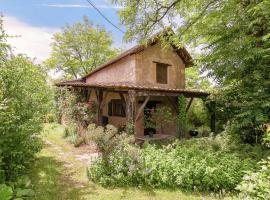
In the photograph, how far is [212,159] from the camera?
26.1ft

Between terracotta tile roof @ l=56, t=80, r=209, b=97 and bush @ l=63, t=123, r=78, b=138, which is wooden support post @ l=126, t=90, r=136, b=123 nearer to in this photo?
terracotta tile roof @ l=56, t=80, r=209, b=97

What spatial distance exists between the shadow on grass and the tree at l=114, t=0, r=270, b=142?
6504mm

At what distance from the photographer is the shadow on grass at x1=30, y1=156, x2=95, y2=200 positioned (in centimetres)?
707

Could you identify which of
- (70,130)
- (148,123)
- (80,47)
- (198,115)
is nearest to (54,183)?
(70,130)

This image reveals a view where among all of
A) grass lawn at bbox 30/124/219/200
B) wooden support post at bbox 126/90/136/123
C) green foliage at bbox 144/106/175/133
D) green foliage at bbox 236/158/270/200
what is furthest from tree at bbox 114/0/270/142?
green foliage at bbox 236/158/270/200

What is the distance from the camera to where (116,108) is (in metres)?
18.3

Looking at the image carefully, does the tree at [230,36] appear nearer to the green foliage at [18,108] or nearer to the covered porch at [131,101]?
the covered porch at [131,101]

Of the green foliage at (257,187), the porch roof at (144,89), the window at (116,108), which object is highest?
the porch roof at (144,89)

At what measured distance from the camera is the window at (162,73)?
669 inches

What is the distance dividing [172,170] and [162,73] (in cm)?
1052

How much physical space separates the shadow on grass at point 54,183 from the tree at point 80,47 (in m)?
25.6

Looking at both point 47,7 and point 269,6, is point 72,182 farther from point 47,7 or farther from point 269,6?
point 269,6

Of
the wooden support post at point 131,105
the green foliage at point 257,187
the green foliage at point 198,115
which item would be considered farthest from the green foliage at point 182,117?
the green foliage at point 257,187

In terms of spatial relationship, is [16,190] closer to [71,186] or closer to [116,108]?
[71,186]
